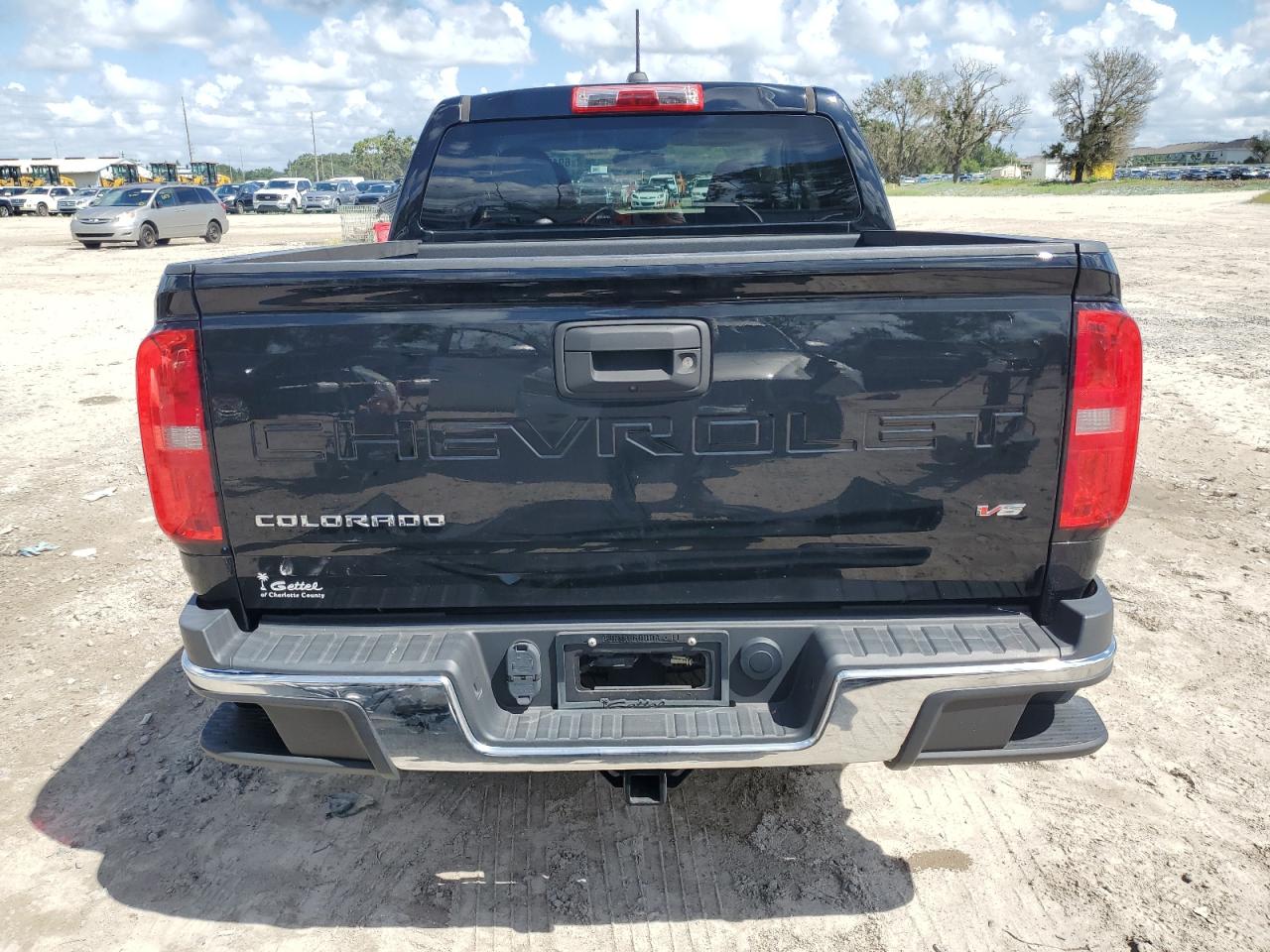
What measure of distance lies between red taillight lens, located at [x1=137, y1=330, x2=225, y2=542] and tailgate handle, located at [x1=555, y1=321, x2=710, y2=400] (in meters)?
0.86

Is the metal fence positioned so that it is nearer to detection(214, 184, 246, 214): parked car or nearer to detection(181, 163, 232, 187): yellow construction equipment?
detection(214, 184, 246, 214): parked car

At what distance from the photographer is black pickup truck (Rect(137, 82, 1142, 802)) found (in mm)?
2232

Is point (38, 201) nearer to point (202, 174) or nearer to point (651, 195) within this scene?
point (202, 174)

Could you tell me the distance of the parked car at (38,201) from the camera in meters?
48.6

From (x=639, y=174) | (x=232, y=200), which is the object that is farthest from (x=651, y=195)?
(x=232, y=200)

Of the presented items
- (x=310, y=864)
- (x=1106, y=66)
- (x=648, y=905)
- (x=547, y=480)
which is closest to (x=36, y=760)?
(x=310, y=864)

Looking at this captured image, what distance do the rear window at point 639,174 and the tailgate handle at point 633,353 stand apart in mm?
2064

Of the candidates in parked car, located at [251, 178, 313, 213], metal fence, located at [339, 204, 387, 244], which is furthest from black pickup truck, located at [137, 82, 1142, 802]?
parked car, located at [251, 178, 313, 213]

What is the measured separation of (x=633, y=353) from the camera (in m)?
2.25

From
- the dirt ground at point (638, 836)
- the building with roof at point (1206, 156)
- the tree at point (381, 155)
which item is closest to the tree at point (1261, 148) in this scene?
the building with roof at point (1206, 156)

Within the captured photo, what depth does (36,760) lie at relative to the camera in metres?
3.61

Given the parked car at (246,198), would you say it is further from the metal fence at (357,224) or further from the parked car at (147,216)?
the metal fence at (357,224)

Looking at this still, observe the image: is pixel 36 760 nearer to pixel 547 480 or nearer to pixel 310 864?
pixel 310 864

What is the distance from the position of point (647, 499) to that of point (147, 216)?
28.4 m
